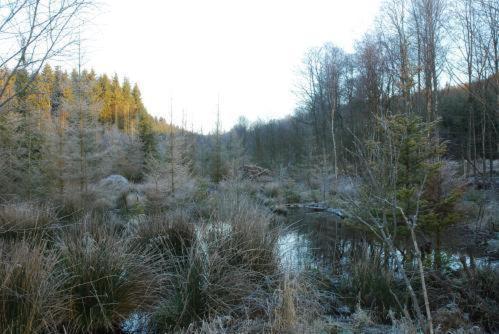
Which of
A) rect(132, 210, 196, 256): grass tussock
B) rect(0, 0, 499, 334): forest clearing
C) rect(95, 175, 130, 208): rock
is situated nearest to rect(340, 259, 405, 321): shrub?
rect(0, 0, 499, 334): forest clearing

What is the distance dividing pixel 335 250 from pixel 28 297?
607cm

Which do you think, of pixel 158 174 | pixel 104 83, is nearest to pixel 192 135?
pixel 158 174

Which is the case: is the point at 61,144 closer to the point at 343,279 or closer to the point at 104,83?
the point at 343,279

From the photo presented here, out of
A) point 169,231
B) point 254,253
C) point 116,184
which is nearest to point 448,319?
point 254,253

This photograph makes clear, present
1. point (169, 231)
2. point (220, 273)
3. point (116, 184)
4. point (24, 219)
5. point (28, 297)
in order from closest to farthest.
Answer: point (28, 297)
point (220, 273)
point (169, 231)
point (24, 219)
point (116, 184)

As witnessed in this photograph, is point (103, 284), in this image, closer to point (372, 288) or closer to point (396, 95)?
point (372, 288)

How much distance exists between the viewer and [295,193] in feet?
72.2

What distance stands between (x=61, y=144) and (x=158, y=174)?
3814 mm

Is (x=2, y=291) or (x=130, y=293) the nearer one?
(x=2, y=291)

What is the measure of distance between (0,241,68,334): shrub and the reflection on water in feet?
8.28

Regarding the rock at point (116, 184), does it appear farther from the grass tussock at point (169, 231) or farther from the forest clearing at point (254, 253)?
the grass tussock at point (169, 231)

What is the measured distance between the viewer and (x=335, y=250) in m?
8.02

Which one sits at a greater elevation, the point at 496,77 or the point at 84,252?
the point at 496,77

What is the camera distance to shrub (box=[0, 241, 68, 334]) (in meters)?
3.10
